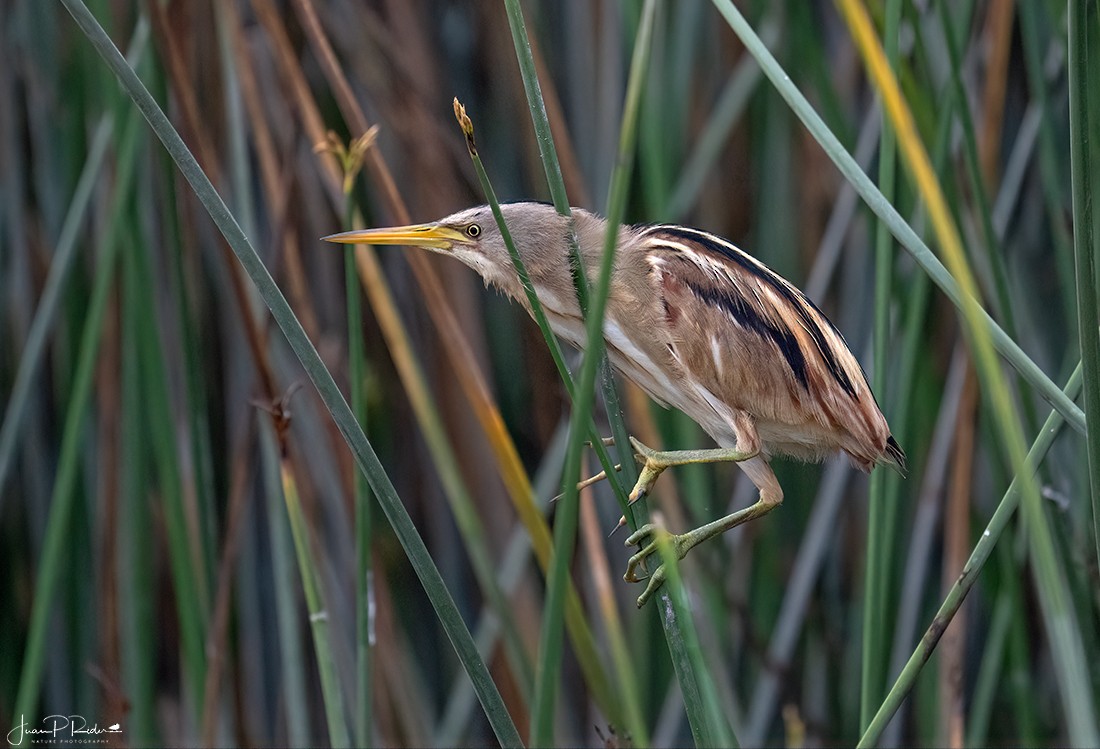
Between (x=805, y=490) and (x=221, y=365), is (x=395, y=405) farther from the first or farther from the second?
(x=805, y=490)

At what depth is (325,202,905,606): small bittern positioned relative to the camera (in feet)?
4.14

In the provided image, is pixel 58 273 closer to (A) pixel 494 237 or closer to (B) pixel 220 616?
(B) pixel 220 616

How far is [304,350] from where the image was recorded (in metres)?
0.80

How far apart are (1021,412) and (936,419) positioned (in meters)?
0.21

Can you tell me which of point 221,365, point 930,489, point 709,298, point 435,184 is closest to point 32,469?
point 221,365

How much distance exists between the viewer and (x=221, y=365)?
183 cm

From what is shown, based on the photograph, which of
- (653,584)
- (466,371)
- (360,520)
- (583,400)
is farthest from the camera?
(466,371)

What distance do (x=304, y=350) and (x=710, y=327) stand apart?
1.98 ft

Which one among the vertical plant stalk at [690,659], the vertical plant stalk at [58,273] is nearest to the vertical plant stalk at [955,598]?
the vertical plant stalk at [690,659]

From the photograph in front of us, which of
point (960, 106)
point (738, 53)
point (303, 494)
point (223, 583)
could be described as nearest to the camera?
point (960, 106)

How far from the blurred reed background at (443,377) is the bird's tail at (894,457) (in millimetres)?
116

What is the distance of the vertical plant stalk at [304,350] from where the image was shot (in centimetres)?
74

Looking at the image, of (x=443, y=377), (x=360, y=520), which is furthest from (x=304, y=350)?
(x=443, y=377)

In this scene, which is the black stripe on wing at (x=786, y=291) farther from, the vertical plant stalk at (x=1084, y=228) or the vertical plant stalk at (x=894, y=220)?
the vertical plant stalk at (x=1084, y=228)
